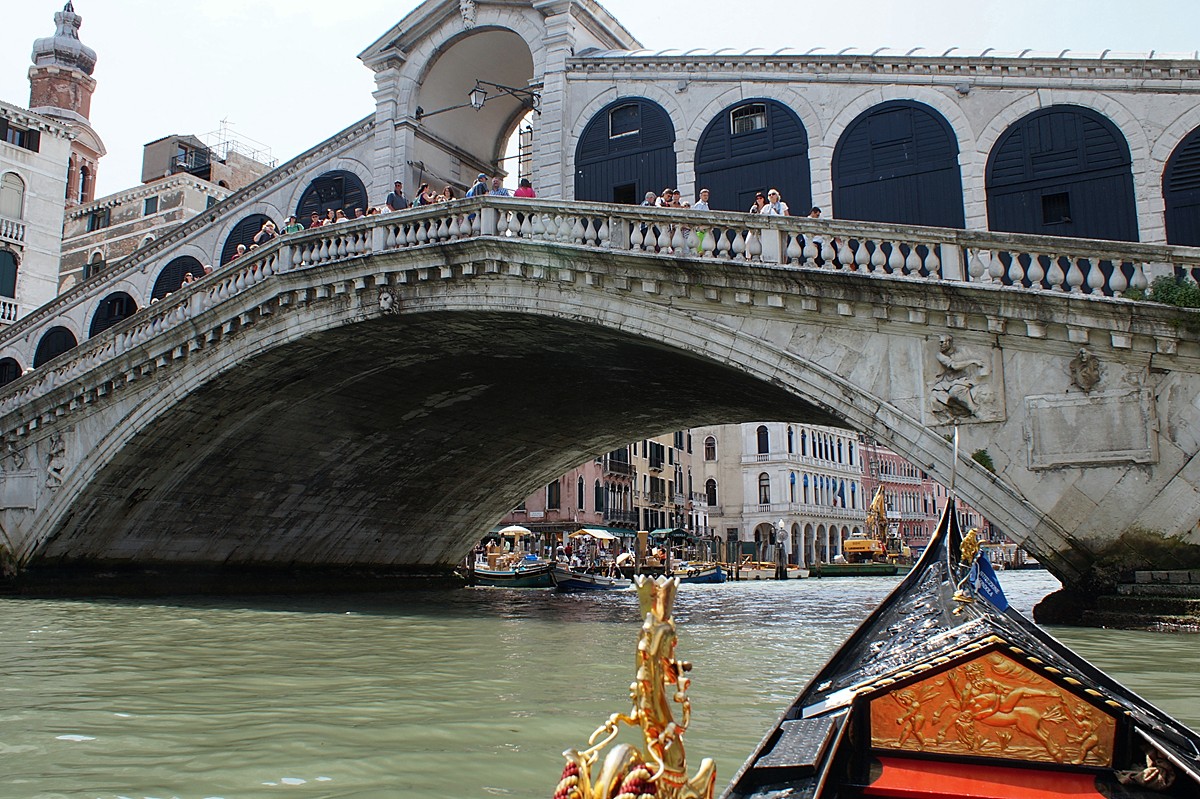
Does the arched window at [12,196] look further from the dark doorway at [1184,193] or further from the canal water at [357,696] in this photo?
the dark doorway at [1184,193]

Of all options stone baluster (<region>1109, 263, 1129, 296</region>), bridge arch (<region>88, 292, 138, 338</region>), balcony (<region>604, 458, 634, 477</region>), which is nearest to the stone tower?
bridge arch (<region>88, 292, 138, 338</region>)

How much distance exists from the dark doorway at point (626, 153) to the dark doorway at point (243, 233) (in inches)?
288

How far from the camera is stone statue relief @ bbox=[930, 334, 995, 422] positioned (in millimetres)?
9906

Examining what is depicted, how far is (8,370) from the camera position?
22.6 metres

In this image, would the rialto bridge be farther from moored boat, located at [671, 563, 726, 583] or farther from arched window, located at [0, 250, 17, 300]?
moored boat, located at [671, 563, 726, 583]

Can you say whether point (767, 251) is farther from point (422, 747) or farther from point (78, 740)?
point (78, 740)

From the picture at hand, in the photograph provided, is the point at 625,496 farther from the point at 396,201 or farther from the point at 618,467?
the point at 396,201

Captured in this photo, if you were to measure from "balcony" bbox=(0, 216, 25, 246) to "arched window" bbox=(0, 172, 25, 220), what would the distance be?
0.60 feet

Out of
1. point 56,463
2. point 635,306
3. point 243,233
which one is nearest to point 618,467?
point 243,233

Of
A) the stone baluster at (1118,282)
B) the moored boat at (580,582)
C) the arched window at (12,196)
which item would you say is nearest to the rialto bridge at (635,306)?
the stone baluster at (1118,282)

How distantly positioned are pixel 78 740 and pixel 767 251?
8332 mm

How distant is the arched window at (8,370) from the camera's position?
22337 millimetres

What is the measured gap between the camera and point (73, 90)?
42094 millimetres

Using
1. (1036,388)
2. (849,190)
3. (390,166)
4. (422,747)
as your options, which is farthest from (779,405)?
(422,747)
